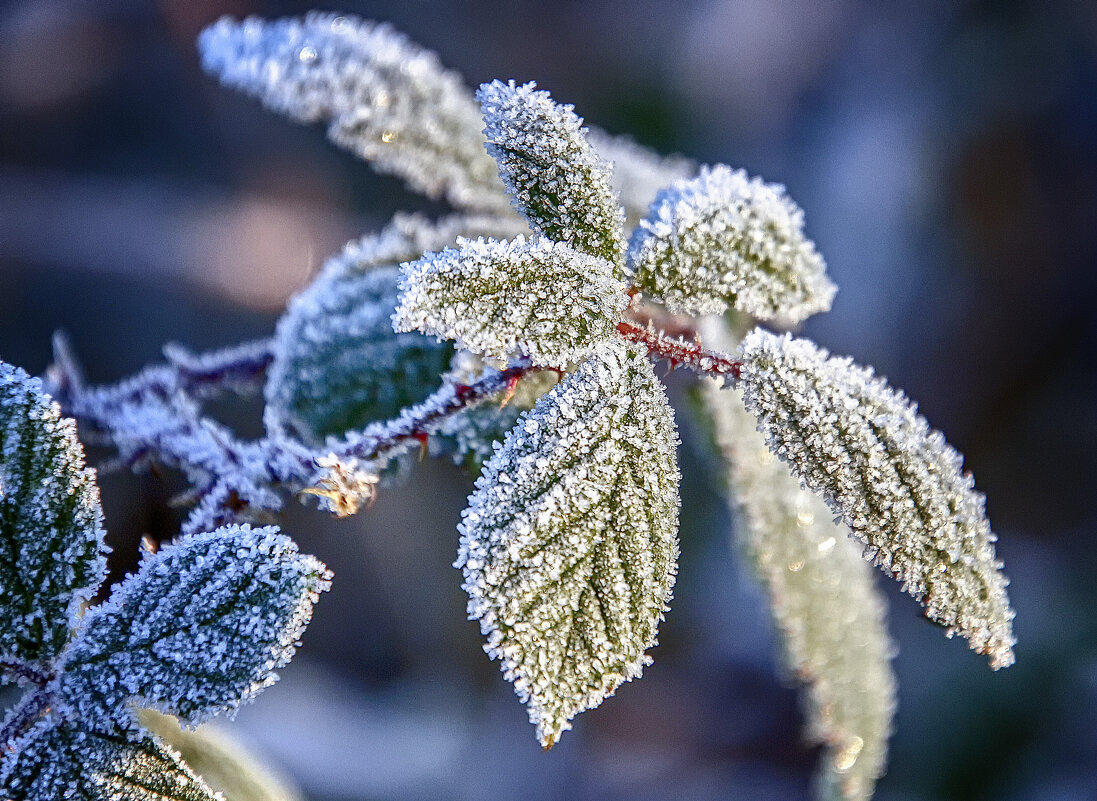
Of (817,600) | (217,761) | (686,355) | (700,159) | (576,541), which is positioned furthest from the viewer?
(700,159)

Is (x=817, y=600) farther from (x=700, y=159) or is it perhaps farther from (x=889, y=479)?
(x=700, y=159)

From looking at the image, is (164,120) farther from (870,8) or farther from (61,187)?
(870,8)

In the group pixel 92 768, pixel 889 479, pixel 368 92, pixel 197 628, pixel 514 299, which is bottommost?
pixel 92 768

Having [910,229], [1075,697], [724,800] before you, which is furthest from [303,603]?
[910,229]

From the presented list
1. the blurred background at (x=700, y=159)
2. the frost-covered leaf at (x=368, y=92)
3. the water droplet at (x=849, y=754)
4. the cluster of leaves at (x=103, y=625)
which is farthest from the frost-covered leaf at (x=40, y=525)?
the blurred background at (x=700, y=159)

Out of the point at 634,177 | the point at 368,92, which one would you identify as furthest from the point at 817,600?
the point at 368,92

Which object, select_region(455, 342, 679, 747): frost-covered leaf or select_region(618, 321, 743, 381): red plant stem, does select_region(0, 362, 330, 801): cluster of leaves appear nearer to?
select_region(455, 342, 679, 747): frost-covered leaf

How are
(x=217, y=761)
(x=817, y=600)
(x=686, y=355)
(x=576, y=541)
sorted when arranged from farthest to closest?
1. (x=817, y=600)
2. (x=217, y=761)
3. (x=686, y=355)
4. (x=576, y=541)
